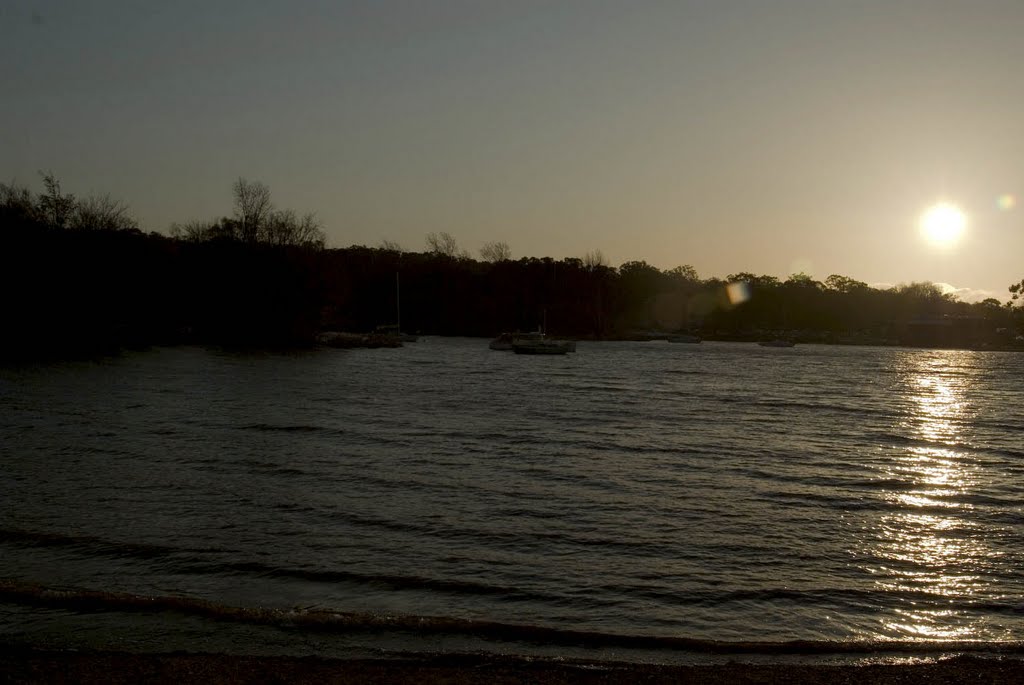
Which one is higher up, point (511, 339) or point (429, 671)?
point (511, 339)

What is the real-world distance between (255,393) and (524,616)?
130 ft

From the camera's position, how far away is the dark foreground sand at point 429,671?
8133 millimetres

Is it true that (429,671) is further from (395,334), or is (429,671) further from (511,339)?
(395,334)

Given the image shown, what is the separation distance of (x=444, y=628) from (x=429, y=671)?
173 centimetres

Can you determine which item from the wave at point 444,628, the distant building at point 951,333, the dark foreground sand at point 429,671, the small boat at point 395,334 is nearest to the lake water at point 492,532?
the wave at point 444,628

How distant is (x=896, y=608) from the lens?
38.8 feet

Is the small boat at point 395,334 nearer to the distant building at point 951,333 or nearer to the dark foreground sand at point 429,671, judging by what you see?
the distant building at point 951,333

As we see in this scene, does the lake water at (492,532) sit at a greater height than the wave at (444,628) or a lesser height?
lesser

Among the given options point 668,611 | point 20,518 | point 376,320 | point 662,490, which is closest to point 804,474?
point 662,490

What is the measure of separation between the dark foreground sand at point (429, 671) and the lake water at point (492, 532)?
0.69 m

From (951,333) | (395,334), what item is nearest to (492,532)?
(395,334)

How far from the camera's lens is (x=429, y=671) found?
854 centimetres

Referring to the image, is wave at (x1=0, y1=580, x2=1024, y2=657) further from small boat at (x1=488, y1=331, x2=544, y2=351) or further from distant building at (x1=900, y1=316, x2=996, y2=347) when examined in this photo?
distant building at (x1=900, y1=316, x2=996, y2=347)

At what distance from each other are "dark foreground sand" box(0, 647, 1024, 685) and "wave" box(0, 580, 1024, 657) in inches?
34.3
